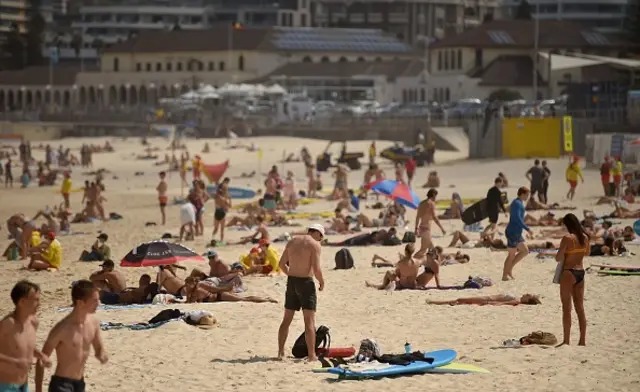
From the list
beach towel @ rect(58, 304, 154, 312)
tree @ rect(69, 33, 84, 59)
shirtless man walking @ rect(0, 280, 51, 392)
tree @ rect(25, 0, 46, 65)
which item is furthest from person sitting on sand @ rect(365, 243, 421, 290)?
tree @ rect(69, 33, 84, 59)

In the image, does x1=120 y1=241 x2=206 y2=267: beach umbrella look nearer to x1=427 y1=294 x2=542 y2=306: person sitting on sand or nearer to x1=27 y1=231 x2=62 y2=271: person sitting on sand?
x1=427 y1=294 x2=542 y2=306: person sitting on sand

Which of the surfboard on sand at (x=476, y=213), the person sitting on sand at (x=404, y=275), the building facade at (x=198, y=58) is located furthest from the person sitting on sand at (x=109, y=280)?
the building facade at (x=198, y=58)

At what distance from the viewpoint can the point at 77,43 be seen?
397 feet

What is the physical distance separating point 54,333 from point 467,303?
7427mm

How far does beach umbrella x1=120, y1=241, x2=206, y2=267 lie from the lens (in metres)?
17.5

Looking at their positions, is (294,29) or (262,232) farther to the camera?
(294,29)

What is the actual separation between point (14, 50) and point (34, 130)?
32.6 metres

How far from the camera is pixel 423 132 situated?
61125mm

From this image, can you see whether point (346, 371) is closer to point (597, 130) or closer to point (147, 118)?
point (597, 130)

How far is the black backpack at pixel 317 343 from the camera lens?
13.5m

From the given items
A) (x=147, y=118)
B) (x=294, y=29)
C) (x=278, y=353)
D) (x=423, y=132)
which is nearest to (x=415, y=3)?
(x=294, y=29)

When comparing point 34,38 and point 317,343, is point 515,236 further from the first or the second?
point 34,38

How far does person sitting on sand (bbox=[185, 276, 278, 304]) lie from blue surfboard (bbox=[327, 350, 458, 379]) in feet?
13.4

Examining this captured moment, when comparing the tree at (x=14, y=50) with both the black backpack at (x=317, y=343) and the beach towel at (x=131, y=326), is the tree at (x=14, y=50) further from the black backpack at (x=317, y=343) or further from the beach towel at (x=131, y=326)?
the black backpack at (x=317, y=343)
